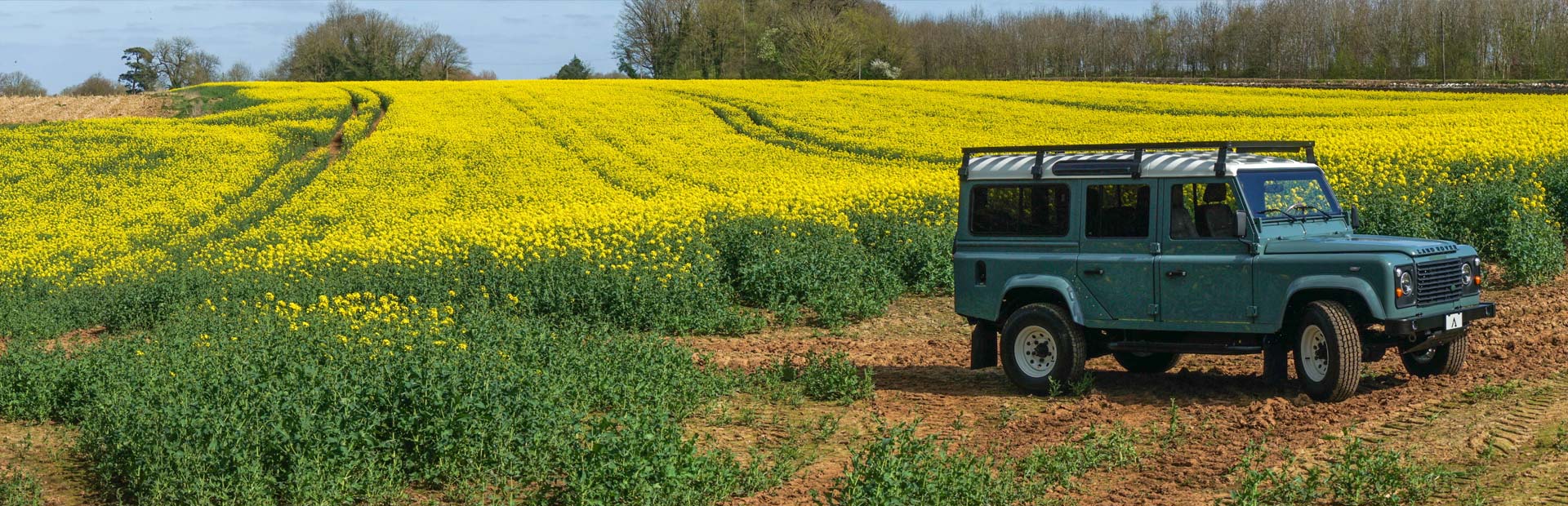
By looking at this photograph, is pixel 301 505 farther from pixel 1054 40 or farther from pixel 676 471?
pixel 1054 40

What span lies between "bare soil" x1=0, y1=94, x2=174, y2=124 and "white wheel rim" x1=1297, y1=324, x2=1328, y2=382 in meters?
46.1

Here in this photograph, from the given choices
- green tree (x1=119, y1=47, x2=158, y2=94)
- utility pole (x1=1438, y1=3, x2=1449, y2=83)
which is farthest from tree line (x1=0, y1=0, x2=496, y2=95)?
utility pole (x1=1438, y1=3, x2=1449, y2=83)

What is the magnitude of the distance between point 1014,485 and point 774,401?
136 inches

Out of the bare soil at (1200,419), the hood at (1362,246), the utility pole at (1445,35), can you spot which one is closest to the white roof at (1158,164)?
the hood at (1362,246)

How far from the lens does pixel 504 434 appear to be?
26.2ft

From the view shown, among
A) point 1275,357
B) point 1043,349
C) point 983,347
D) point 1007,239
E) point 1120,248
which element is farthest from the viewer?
point 983,347

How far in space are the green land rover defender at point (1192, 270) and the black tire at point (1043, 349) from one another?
0.05 ft

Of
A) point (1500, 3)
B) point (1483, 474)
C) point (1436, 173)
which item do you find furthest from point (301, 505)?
point (1500, 3)

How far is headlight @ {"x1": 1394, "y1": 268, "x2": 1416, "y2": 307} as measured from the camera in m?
8.68

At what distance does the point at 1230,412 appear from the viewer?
9.22m

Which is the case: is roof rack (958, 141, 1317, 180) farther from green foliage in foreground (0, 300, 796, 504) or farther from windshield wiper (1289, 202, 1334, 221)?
green foliage in foreground (0, 300, 796, 504)

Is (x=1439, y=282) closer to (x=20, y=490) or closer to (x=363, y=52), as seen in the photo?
(x=20, y=490)

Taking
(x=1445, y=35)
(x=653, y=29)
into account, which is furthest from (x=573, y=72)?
(x=1445, y=35)

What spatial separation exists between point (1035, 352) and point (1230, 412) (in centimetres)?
184
